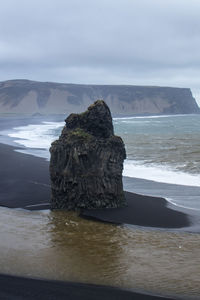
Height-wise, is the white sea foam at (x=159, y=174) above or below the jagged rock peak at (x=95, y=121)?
below

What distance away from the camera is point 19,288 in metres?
7.88

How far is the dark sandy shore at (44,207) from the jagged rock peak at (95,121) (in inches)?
104

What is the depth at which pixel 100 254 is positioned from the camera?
991 cm

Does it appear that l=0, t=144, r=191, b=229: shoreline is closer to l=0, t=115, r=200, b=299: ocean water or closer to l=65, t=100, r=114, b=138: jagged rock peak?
l=0, t=115, r=200, b=299: ocean water

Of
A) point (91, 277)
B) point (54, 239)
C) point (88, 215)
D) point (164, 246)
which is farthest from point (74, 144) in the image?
point (91, 277)

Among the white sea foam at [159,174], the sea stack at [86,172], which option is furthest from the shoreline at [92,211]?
the white sea foam at [159,174]

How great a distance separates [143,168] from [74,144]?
32.8 feet

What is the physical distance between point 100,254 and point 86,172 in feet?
13.8

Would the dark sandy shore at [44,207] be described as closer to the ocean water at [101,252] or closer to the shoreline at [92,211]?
the shoreline at [92,211]

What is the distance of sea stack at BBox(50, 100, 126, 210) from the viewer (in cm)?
1370

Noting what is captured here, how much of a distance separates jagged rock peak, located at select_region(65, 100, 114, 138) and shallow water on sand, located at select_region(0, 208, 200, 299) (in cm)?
336

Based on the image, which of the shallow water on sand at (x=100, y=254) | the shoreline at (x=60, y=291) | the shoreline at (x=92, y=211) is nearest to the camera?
the shoreline at (x=60, y=291)

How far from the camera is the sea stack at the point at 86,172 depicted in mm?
13695

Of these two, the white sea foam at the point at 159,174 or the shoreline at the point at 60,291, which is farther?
the white sea foam at the point at 159,174
